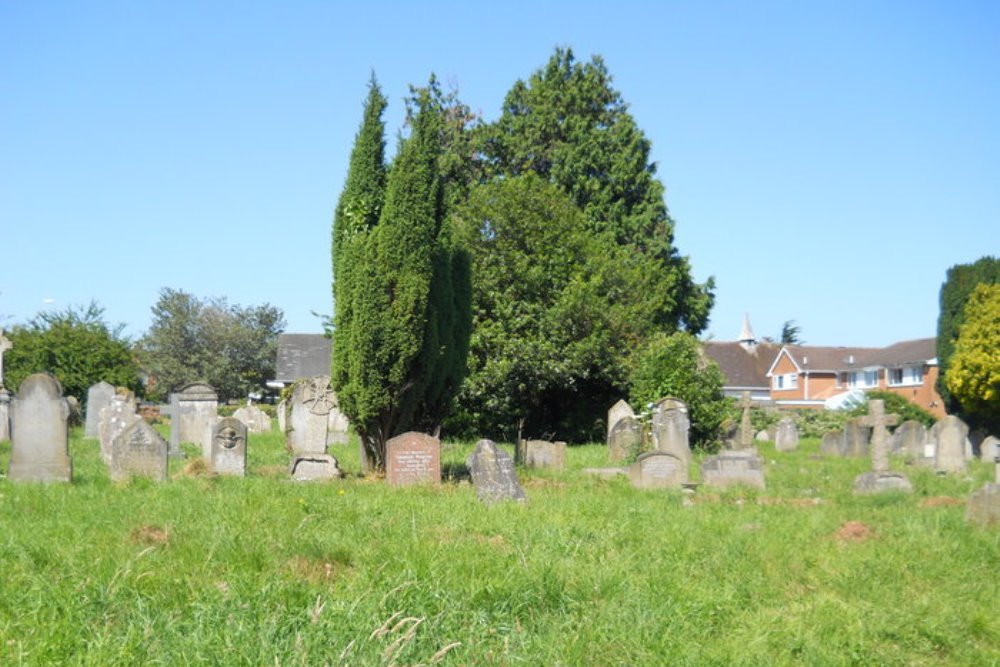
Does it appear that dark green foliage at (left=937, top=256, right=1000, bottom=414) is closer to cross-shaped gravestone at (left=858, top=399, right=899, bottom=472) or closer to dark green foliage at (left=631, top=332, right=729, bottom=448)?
dark green foliage at (left=631, top=332, right=729, bottom=448)

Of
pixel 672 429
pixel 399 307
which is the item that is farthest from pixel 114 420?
pixel 672 429

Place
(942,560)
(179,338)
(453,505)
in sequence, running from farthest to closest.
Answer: (179,338)
(453,505)
(942,560)

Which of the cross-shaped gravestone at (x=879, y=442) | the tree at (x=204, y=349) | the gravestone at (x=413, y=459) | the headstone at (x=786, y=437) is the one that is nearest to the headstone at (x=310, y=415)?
the gravestone at (x=413, y=459)

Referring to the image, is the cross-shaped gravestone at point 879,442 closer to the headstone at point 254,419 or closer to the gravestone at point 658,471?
the gravestone at point 658,471

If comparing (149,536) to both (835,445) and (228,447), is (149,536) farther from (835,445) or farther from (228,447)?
(835,445)

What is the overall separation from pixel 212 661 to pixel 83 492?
7.30 meters

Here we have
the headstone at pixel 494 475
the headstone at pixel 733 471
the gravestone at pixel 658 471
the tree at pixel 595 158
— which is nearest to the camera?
the headstone at pixel 494 475

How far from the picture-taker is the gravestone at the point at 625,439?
22.4m

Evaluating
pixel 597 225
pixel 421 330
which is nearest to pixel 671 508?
pixel 421 330

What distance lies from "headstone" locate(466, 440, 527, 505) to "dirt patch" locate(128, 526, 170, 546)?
4.82m

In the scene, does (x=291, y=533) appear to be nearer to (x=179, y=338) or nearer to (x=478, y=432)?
(x=478, y=432)

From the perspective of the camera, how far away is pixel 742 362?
73.9 meters

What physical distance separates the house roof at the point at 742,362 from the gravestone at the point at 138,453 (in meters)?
59.5

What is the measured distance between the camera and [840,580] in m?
8.90
